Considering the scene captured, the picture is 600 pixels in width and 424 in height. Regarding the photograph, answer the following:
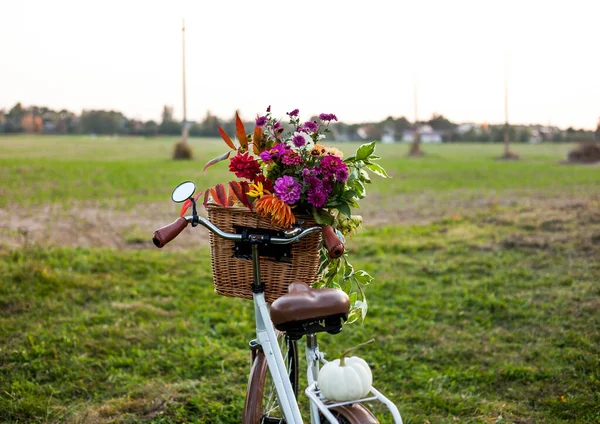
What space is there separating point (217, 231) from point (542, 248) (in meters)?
6.98

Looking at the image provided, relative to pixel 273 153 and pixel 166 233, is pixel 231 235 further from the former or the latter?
pixel 273 153

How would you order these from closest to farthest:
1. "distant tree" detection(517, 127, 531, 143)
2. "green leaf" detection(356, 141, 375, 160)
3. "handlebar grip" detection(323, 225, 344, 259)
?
"handlebar grip" detection(323, 225, 344, 259)
"green leaf" detection(356, 141, 375, 160)
"distant tree" detection(517, 127, 531, 143)

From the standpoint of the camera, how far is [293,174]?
2592 millimetres

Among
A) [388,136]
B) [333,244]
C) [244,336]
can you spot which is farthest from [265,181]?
[388,136]

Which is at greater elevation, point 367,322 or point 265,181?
point 265,181

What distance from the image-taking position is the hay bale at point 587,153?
3073 cm

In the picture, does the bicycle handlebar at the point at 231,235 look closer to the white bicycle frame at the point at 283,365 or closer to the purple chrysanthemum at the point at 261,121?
the white bicycle frame at the point at 283,365

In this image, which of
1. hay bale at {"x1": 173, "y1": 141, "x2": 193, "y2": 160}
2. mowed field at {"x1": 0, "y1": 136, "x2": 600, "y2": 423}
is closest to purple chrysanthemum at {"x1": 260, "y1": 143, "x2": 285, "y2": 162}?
mowed field at {"x1": 0, "y1": 136, "x2": 600, "y2": 423}

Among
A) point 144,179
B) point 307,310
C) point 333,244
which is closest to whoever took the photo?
point 307,310

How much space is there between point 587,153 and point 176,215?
2507cm

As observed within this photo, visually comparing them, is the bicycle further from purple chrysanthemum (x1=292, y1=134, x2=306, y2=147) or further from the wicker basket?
purple chrysanthemum (x1=292, y1=134, x2=306, y2=147)

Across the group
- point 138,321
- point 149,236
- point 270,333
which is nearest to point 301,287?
point 270,333

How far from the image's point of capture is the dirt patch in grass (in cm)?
953

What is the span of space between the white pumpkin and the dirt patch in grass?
20.7ft
